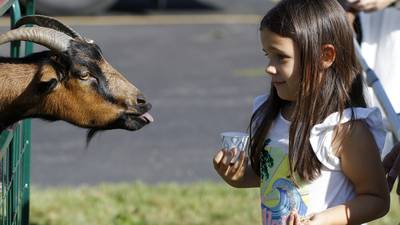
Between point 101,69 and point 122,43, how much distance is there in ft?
29.3

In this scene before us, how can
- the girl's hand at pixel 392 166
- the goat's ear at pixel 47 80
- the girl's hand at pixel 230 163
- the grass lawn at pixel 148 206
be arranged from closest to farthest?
1. the girl's hand at pixel 230 163
2. the girl's hand at pixel 392 166
3. the goat's ear at pixel 47 80
4. the grass lawn at pixel 148 206

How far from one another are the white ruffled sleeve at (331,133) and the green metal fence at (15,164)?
4.02 ft

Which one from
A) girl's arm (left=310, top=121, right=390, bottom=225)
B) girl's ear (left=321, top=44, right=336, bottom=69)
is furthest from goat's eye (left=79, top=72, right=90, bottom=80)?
girl's arm (left=310, top=121, right=390, bottom=225)

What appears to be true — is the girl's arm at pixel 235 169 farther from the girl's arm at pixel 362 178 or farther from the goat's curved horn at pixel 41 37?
the goat's curved horn at pixel 41 37

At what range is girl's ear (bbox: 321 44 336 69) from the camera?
3.28m

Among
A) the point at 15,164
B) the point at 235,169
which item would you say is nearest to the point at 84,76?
the point at 15,164

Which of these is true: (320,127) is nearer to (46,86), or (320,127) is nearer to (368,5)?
(46,86)

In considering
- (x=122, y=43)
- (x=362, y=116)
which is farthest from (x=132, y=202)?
(x=122, y=43)

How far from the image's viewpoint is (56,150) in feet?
26.9

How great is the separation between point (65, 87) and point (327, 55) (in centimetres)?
119

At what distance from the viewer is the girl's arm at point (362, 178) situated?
3217mm

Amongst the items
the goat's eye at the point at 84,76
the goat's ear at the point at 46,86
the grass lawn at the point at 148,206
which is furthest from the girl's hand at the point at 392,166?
the grass lawn at the point at 148,206

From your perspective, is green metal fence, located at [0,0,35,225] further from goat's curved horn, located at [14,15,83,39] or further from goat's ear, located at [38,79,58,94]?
goat's ear, located at [38,79,58,94]

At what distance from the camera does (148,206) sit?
6.14m
